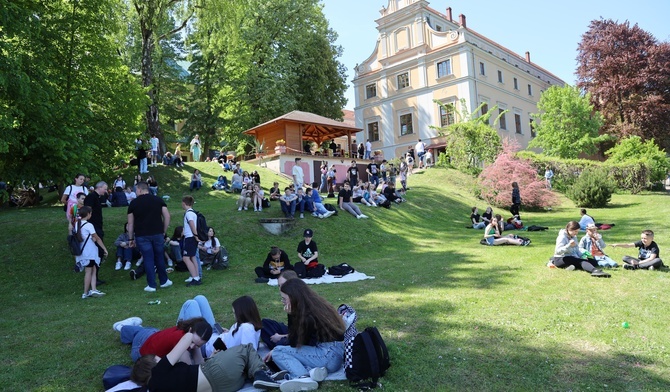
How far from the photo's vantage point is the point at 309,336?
4.64 metres

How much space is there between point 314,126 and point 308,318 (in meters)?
25.6

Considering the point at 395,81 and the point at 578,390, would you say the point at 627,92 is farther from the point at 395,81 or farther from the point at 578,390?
the point at 578,390

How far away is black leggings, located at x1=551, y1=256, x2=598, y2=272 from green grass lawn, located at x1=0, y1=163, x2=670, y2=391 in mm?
224

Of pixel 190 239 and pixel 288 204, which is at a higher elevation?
pixel 288 204

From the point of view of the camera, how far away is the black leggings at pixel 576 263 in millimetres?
8788

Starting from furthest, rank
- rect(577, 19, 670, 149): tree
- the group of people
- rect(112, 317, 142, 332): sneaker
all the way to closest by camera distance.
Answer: rect(577, 19, 670, 149): tree < rect(112, 317, 142, 332): sneaker < the group of people

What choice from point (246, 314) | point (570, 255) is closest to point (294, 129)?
point (570, 255)

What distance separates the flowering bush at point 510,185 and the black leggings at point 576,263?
16502 millimetres

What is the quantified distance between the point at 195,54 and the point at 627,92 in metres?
35.8

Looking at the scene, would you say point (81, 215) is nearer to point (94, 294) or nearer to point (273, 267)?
point (94, 294)

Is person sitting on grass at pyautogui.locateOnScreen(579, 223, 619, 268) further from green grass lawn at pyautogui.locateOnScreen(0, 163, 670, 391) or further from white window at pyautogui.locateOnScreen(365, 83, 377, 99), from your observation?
white window at pyautogui.locateOnScreen(365, 83, 377, 99)

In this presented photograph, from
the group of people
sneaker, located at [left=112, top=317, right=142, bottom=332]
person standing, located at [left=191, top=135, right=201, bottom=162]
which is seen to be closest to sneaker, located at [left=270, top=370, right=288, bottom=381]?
the group of people

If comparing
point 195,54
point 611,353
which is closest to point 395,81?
point 195,54

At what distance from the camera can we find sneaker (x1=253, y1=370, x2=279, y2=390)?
4.21 metres
